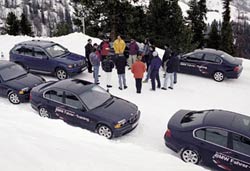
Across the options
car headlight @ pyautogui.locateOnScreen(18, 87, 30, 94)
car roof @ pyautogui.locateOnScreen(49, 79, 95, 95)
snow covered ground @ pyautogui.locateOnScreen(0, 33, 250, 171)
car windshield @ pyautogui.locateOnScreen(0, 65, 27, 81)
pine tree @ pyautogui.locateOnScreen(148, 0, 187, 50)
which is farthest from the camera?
pine tree @ pyautogui.locateOnScreen(148, 0, 187, 50)

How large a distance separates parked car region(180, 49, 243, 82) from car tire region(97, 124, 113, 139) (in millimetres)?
7472

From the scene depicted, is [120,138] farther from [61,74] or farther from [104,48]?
[104,48]

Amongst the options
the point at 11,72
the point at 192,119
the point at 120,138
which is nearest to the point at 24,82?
the point at 11,72

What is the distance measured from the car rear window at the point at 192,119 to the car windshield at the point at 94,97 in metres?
2.87

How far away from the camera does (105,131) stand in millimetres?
11055

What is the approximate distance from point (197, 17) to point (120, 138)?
38.7 metres

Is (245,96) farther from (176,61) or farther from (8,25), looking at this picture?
(8,25)

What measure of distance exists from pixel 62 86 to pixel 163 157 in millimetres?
5046

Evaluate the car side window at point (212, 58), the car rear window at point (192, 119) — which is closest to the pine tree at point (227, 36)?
the car side window at point (212, 58)

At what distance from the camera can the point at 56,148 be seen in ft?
24.7

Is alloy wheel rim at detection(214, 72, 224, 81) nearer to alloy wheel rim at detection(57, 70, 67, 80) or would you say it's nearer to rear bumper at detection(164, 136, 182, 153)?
alloy wheel rim at detection(57, 70, 67, 80)

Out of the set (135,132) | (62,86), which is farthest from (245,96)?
(62,86)

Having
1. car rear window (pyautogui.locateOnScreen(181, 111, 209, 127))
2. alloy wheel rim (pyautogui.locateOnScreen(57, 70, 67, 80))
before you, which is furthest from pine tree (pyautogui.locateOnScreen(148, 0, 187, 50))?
car rear window (pyautogui.locateOnScreen(181, 111, 209, 127))

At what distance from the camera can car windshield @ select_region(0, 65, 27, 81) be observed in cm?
1398
